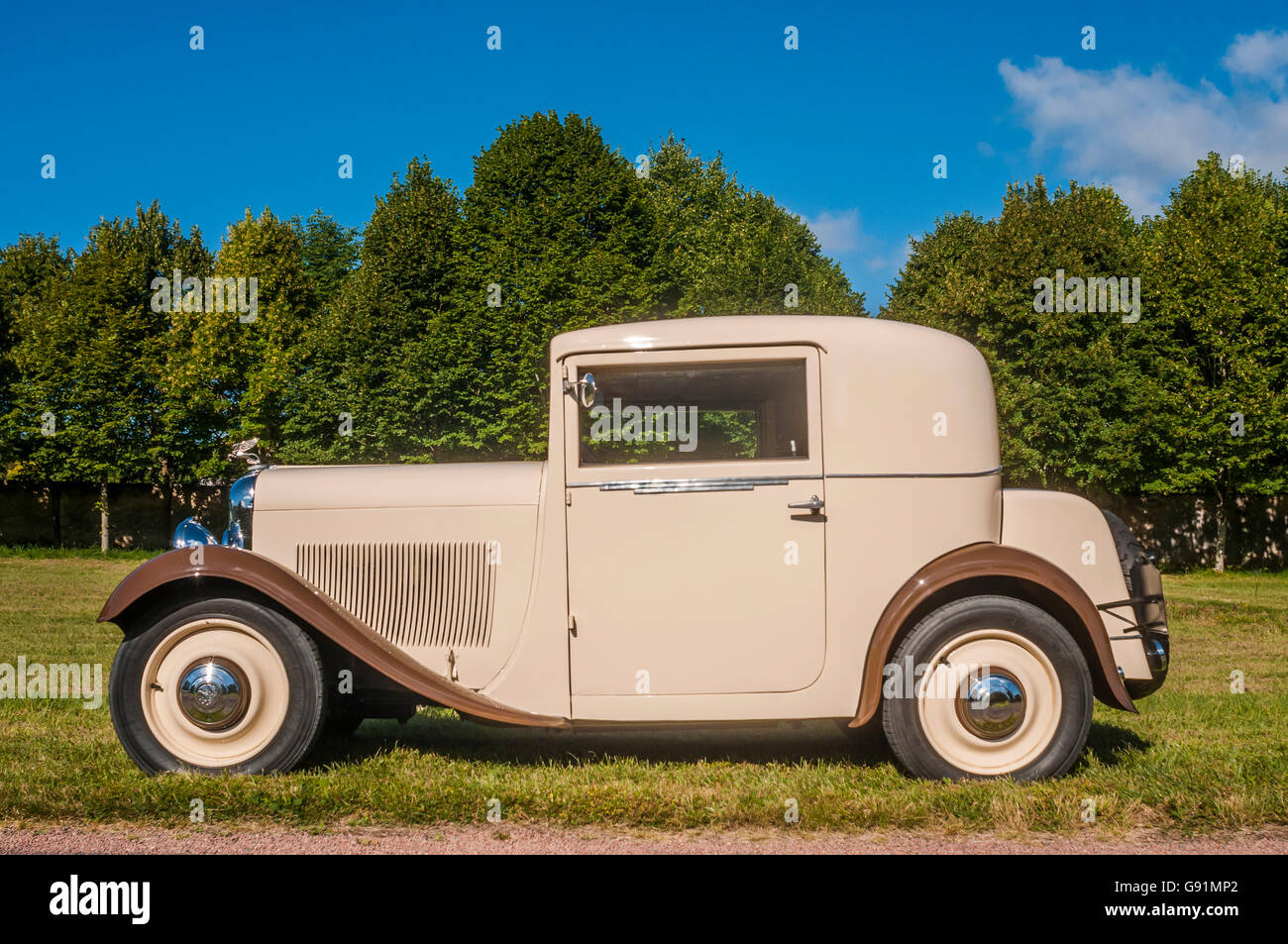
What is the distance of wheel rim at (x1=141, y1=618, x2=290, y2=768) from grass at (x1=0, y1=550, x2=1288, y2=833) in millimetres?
250

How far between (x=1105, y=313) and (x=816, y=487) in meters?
26.2

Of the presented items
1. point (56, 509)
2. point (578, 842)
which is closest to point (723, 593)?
point (578, 842)

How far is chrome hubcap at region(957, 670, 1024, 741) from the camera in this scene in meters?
4.52

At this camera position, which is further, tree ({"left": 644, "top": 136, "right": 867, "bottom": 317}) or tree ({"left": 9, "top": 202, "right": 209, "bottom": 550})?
tree ({"left": 9, "top": 202, "right": 209, "bottom": 550})

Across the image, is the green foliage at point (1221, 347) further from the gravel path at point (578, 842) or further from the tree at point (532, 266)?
the gravel path at point (578, 842)

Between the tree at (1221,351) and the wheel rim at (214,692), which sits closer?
the wheel rim at (214,692)

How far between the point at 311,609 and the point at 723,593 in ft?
6.58

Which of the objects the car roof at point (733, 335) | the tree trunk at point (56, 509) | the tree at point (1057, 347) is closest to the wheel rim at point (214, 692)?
the car roof at point (733, 335)

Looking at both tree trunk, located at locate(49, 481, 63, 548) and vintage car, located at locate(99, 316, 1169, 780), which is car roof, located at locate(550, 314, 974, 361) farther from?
tree trunk, located at locate(49, 481, 63, 548)

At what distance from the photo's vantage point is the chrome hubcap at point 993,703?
4516 mm

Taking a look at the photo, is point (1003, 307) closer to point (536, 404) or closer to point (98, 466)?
point (536, 404)

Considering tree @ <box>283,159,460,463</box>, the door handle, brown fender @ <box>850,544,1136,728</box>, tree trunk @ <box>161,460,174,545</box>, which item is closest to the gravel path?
brown fender @ <box>850,544,1136,728</box>

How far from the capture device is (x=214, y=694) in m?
4.59

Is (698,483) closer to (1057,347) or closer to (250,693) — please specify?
(250,693)
